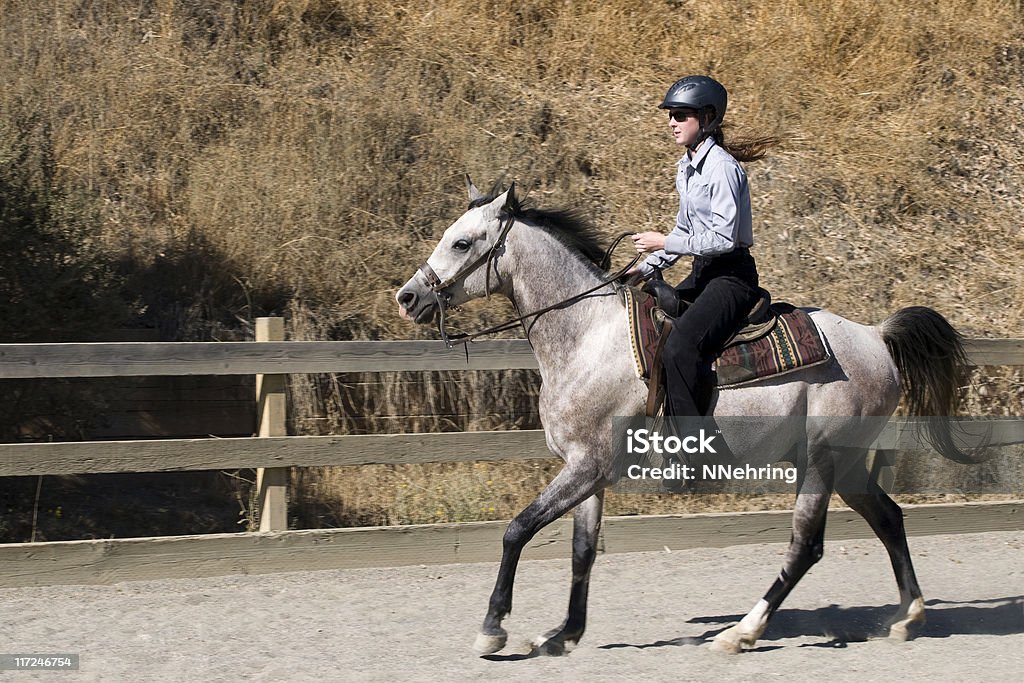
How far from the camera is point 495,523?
6945 millimetres

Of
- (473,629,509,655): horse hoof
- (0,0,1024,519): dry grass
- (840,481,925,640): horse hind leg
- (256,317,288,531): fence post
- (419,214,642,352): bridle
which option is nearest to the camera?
(473,629,509,655): horse hoof

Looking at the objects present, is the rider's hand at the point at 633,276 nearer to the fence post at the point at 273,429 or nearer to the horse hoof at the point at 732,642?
the horse hoof at the point at 732,642

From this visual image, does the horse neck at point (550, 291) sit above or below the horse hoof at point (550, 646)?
above

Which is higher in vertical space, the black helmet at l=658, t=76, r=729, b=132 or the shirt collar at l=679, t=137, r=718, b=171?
the black helmet at l=658, t=76, r=729, b=132

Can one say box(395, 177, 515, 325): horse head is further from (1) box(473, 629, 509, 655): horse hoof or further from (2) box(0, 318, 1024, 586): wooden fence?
(2) box(0, 318, 1024, 586): wooden fence

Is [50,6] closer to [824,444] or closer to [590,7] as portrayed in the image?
[590,7]

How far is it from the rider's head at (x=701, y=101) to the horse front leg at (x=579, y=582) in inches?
76.8

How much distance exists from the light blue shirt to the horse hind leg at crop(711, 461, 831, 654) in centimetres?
127

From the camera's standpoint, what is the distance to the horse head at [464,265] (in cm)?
524

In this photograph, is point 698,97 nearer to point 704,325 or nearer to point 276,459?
point 704,325

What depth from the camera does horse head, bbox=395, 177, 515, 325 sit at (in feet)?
17.2

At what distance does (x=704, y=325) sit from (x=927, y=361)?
4.78 feet

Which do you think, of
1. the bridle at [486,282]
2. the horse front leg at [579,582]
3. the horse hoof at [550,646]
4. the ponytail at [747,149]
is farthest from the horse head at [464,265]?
the horse hoof at [550,646]

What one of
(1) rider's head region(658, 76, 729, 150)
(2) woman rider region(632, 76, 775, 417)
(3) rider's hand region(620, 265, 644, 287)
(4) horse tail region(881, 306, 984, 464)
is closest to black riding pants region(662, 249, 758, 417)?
(2) woman rider region(632, 76, 775, 417)
